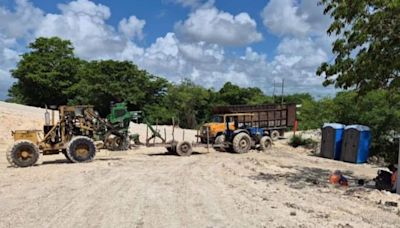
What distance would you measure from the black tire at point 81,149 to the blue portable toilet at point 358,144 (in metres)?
12.3

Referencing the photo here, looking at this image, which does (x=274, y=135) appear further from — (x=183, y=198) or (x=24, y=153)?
(x=183, y=198)

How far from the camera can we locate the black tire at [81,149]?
60.0 ft

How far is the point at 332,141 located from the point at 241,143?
4.72 meters

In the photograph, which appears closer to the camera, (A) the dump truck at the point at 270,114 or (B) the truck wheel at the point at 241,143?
(B) the truck wheel at the point at 241,143

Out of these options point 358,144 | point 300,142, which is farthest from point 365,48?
point 300,142

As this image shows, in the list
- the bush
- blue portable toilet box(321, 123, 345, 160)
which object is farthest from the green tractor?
the bush

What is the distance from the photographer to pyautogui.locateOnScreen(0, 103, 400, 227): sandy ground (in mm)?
8406

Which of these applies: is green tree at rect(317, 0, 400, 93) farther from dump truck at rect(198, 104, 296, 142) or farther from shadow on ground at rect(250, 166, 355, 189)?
dump truck at rect(198, 104, 296, 142)

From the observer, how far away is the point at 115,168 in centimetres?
1667

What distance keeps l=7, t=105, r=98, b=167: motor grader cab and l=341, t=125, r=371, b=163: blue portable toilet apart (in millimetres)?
12306

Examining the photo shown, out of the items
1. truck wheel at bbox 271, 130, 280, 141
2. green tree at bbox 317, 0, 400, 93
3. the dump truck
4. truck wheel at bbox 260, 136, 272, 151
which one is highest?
green tree at bbox 317, 0, 400, 93

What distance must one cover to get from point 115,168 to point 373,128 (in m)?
14.8

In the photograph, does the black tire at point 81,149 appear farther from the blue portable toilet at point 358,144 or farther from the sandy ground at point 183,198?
the blue portable toilet at point 358,144

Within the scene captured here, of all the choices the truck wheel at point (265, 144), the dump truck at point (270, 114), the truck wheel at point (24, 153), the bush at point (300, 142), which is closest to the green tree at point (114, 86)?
the dump truck at point (270, 114)
